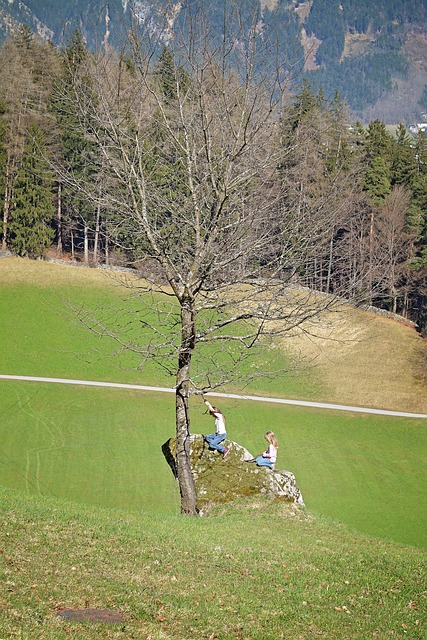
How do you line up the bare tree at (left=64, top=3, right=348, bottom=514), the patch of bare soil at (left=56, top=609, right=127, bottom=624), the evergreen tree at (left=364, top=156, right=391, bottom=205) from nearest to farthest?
the patch of bare soil at (left=56, top=609, right=127, bottom=624), the bare tree at (left=64, top=3, right=348, bottom=514), the evergreen tree at (left=364, top=156, right=391, bottom=205)

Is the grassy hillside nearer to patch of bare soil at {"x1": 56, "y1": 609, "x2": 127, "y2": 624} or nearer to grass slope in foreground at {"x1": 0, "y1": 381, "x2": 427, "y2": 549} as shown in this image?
grass slope in foreground at {"x1": 0, "y1": 381, "x2": 427, "y2": 549}

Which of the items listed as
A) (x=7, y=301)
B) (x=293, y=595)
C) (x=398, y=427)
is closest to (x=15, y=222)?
(x=7, y=301)

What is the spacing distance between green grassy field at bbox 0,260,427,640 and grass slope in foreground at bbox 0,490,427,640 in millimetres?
24

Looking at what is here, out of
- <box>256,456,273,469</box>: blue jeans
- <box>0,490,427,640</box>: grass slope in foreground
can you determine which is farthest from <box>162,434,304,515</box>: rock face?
<box>0,490,427,640</box>: grass slope in foreground

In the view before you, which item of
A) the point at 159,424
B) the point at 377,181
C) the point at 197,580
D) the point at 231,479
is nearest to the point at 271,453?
the point at 231,479

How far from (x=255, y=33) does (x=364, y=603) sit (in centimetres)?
858

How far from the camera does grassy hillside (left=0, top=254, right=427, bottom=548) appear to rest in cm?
2011

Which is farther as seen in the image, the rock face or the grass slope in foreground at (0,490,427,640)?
the rock face

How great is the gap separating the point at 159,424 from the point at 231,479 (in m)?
12.0

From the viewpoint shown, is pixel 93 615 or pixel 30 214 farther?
pixel 30 214

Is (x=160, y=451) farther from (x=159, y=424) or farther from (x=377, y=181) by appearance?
(x=377, y=181)

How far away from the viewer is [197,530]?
37.4 feet

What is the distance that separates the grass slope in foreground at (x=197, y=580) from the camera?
6949 mm

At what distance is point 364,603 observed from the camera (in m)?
8.04
